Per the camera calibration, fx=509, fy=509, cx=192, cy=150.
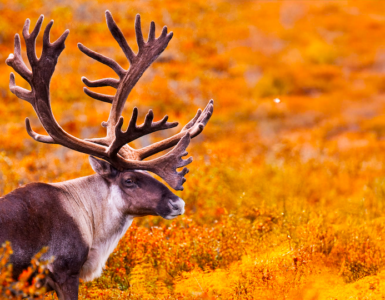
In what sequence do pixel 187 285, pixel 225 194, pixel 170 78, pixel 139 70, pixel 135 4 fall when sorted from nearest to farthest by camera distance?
pixel 187 285 → pixel 139 70 → pixel 225 194 → pixel 170 78 → pixel 135 4

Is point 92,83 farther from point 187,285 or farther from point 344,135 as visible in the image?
point 344,135

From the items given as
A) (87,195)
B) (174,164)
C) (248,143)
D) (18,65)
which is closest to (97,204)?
(87,195)

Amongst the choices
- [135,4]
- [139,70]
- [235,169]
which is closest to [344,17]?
[135,4]

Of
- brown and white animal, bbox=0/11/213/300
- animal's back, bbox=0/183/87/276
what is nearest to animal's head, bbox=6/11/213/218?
brown and white animal, bbox=0/11/213/300

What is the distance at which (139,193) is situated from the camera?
15.9ft

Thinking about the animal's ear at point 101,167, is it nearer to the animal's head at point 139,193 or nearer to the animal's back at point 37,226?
the animal's head at point 139,193

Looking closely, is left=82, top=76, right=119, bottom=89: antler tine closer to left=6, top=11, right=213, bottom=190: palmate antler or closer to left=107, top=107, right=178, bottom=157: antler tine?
left=6, top=11, right=213, bottom=190: palmate antler

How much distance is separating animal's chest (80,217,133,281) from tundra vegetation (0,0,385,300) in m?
0.51

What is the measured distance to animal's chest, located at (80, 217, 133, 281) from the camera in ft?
15.2

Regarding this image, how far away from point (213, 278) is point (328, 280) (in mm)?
1239

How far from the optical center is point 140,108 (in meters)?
15.0

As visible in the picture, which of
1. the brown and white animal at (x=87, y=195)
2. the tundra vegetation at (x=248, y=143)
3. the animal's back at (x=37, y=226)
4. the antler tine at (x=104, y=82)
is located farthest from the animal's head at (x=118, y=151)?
the tundra vegetation at (x=248, y=143)

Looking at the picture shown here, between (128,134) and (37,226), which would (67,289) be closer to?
(37,226)

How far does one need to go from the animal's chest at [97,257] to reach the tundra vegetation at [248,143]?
51 cm
